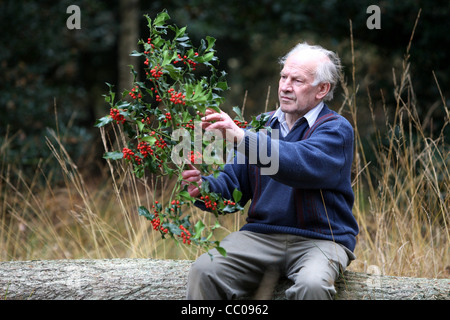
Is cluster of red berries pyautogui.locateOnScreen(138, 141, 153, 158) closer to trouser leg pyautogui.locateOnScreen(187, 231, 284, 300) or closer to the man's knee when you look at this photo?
trouser leg pyautogui.locateOnScreen(187, 231, 284, 300)

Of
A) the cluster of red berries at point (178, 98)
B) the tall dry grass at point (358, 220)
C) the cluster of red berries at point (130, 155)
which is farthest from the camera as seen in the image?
the tall dry grass at point (358, 220)

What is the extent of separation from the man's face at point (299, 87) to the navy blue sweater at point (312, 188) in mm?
70

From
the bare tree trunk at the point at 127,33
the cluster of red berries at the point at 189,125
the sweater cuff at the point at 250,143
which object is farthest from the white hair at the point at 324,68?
the bare tree trunk at the point at 127,33

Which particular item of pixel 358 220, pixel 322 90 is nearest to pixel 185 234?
pixel 322 90

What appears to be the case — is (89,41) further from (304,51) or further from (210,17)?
(304,51)

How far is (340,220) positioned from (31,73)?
4549 mm

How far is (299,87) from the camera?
252 centimetres

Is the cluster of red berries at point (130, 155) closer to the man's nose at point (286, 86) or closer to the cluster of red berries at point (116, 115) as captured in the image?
the cluster of red berries at point (116, 115)

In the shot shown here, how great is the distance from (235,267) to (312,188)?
45cm

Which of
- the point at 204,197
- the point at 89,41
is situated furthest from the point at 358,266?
the point at 89,41

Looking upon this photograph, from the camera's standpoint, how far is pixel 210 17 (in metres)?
7.39

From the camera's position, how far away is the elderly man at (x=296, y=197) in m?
2.19

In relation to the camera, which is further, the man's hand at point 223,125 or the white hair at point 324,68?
the white hair at point 324,68

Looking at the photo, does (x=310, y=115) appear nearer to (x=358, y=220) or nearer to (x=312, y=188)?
(x=312, y=188)
